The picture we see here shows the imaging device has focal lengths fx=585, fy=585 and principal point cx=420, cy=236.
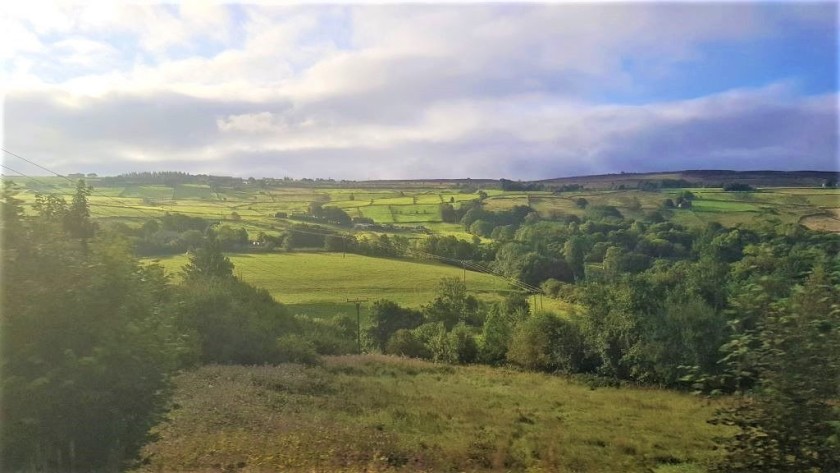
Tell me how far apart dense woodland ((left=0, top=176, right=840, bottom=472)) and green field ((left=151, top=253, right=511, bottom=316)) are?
457 millimetres

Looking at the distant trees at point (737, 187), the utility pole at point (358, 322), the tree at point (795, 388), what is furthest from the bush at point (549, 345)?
the tree at point (795, 388)

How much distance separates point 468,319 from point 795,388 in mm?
20850

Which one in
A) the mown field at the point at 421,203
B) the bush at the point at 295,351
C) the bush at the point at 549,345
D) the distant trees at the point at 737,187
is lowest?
the bush at the point at 549,345

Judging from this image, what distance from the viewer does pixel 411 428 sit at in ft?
29.4

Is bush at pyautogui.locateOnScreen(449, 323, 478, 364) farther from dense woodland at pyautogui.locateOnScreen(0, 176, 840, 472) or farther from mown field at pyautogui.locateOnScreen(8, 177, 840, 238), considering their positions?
mown field at pyautogui.locateOnScreen(8, 177, 840, 238)

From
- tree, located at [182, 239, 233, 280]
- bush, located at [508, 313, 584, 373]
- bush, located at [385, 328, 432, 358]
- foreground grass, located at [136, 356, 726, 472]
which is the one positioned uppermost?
tree, located at [182, 239, 233, 280]

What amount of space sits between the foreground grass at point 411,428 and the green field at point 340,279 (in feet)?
21.1

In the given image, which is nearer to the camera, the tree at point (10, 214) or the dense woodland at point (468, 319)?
the dense woodland at point (468, 319)

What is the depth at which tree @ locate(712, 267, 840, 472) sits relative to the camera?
201 inches

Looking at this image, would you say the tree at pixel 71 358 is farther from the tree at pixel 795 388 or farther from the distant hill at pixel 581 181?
the distant hill at pixel 581 181

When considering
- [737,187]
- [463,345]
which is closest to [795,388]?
[737,187]

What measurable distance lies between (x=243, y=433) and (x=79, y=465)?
2.66 m

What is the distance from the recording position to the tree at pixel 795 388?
5094 mm

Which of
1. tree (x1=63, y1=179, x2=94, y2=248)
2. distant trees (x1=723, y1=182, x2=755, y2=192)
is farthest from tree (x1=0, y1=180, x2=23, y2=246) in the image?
distant trees (x1=723, y1=182, x2=755, y2=192)
